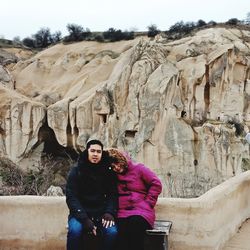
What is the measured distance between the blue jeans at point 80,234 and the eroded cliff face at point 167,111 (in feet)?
49.3

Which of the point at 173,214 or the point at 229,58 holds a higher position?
the point at 229,58

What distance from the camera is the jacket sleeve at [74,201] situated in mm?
3721

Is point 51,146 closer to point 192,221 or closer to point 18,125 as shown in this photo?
point 18,125

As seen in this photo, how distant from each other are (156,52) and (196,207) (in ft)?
62.2

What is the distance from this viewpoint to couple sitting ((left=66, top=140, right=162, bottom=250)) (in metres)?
3.74

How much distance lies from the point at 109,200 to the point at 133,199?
0.20 meters

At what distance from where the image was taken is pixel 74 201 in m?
3.76

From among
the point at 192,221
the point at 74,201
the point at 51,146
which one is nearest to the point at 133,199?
the point at 74,201

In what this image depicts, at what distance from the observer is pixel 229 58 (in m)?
22.3

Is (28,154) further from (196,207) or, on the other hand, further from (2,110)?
(196,207)

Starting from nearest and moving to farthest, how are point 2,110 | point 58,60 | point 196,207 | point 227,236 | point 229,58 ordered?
point 196,207 < point 227,236 < point 229,58 < point 2,110 < point 58,60

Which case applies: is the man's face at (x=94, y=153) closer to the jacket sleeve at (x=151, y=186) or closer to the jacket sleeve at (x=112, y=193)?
the jacket sleeve at (x=112, y=193)

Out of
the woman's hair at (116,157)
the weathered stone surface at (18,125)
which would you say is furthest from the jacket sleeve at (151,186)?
the weathered stone surface at (18,125)

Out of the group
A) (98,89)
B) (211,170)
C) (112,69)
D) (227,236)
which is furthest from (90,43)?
(227,236)
